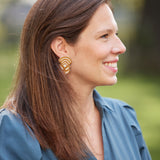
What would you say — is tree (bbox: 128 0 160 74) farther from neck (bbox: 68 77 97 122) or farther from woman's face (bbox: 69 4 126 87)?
woman's face (bbox: 69 4 126 87)

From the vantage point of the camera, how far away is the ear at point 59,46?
7.22ft

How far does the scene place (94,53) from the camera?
218 centimetres

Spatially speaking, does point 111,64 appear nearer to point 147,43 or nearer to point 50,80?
point 50,80

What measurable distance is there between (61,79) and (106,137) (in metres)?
0.50

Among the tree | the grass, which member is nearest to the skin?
the grass

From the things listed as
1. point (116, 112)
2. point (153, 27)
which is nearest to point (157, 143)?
point (116, 112)

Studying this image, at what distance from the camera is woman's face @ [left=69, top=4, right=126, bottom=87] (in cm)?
218

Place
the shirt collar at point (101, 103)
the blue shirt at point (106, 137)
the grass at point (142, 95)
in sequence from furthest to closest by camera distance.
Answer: the grass at point (142, 95)
the shirt collar at point (101, 103)
the blue shirt at point (106, 137)

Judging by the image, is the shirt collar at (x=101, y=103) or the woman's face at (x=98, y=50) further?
the shirt collar at (x=101, y=103)

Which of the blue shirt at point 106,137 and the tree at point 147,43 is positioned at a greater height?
the tree at point 147,43

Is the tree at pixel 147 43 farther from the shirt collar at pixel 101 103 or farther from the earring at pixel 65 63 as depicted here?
the earring at pixel 65 63

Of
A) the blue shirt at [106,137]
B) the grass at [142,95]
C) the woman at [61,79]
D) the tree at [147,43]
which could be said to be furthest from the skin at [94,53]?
the tree at [147,43]

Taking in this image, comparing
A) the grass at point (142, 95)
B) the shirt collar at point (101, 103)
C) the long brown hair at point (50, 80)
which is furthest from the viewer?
the grass at point (142, 95)

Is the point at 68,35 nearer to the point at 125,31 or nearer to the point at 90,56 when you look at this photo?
the point at 90,56
